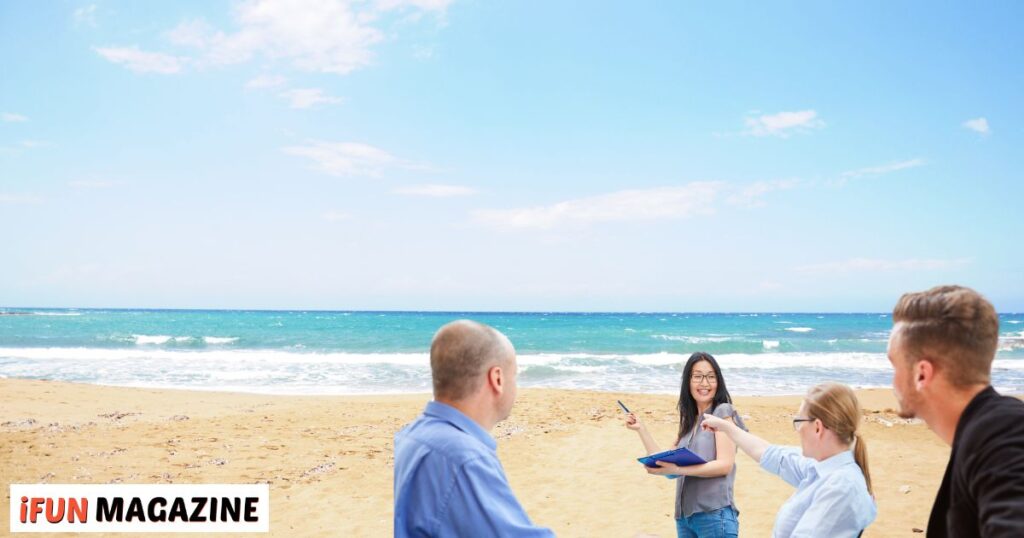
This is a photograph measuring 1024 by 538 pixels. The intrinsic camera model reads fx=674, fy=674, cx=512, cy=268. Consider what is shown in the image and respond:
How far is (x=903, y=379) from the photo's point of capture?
153 cm

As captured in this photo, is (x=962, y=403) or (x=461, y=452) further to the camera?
(x=461, y=452)

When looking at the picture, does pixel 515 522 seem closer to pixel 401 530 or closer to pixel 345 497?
pixel 401 530

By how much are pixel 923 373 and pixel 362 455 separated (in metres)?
8.96

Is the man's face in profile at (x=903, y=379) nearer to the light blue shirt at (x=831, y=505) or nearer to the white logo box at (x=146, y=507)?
the light blue shirt at (x=831, y=505)

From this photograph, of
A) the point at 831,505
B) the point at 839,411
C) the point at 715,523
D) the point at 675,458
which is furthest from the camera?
the point at 715,523

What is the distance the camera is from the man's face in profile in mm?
1509

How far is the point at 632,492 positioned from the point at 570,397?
7.15 meters

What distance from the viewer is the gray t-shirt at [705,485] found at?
361 centimetres

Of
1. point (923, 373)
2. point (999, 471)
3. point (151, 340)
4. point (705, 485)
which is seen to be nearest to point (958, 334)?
point (923, 373)

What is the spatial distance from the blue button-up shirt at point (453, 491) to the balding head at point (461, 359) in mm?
123

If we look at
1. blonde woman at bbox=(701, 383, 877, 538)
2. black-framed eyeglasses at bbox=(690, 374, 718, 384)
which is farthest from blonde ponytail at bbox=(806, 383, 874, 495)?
black-framed eyeglasses at bbox=(690, 374, 718, 384)

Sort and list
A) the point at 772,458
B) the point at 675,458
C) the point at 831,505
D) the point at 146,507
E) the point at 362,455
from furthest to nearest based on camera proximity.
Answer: the point at 362,455
the point at 146,507
the point at 675,458
the point at 772,458
the point at 831,505

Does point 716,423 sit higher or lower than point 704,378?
lower

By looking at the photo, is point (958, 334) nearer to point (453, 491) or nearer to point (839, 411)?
point (453, 491)
